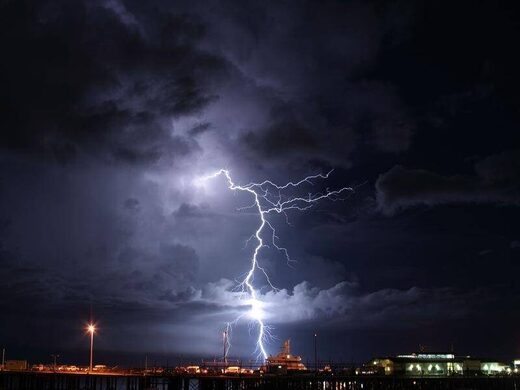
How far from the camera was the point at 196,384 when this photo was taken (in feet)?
251

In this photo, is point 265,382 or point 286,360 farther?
point 286,360

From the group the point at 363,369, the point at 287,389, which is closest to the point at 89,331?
the point at 287,389

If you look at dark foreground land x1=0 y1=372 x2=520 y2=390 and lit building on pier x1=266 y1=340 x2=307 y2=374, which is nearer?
dark foreground land x1=0 y1=372 x2=520 y2=390

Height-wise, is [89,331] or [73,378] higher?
[89,331]

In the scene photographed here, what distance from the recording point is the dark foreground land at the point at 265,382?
7012cm

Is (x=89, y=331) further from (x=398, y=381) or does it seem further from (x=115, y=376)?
(x=398, y=381)

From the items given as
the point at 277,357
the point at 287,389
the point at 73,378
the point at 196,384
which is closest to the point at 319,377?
the point at 287,389

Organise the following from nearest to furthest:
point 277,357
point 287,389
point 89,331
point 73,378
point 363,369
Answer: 1. point 287,389
2. point 73,378
3. point 89,331
4. point 363,369
5. point 277,357

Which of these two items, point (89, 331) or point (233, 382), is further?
point (89, 331)

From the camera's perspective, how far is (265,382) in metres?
71.0

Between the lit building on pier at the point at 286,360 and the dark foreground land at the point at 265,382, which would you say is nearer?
the dark foreground land at the point at 265,382

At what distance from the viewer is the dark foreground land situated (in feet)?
230

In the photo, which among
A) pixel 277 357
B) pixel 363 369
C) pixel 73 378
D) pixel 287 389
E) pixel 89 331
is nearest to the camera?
pixel 287 389

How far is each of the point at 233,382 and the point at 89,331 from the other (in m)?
21.4
